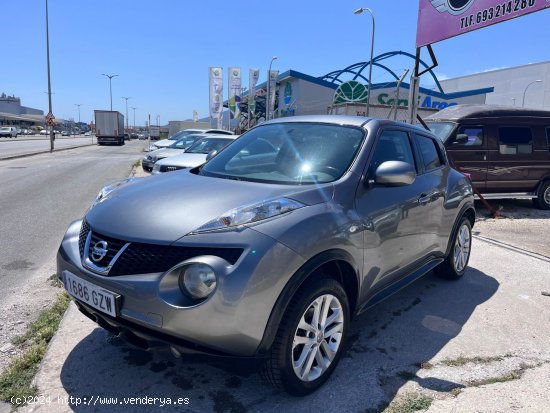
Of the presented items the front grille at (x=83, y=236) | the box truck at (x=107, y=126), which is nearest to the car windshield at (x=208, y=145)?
the front grille at (x=83, y=236)

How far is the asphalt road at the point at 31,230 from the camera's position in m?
3.90

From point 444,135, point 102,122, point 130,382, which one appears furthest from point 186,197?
point 102,122

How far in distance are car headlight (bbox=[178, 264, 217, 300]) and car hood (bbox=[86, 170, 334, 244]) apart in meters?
0.20

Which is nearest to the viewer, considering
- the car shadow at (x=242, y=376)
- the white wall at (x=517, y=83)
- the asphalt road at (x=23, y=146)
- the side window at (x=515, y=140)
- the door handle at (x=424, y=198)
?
the car shadow at (x=242, y=376)

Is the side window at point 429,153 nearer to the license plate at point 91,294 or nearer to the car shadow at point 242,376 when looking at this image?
the car shadow at point 242,376

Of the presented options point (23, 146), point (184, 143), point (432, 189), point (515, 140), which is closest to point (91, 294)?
point (432, 189)

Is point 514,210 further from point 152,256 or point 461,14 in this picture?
point 152,256

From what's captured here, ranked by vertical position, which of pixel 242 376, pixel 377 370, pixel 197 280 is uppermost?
pixel 197 280

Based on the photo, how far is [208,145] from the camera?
11344mm

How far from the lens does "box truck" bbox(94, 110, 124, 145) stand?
41.9 metres

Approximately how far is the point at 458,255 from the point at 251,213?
10.7 ft

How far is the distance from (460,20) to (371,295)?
7.60 metres

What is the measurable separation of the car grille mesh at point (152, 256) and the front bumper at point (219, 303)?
0.03 m

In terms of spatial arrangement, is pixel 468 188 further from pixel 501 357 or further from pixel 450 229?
pixel 501 357
